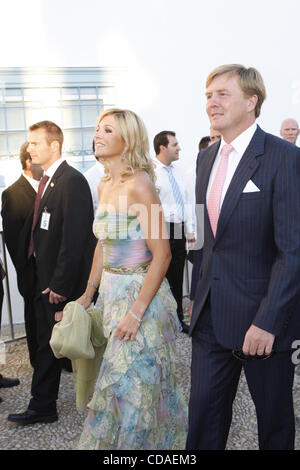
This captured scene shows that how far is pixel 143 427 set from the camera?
263 cm

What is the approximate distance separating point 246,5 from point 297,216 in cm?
751

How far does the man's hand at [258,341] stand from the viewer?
6.89 feet

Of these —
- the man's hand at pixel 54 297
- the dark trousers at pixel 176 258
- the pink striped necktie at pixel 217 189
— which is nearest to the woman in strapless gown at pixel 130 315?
the pink striped necktie at pixel 217 189

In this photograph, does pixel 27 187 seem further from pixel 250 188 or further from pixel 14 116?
pixel 14 116

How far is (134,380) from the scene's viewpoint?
8.68 ft

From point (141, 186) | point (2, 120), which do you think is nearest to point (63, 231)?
point (141, 186)

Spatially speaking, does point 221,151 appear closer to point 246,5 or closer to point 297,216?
point 297,216

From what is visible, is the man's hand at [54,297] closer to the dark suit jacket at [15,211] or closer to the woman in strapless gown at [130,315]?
the woman in strapless gown at [130,315]

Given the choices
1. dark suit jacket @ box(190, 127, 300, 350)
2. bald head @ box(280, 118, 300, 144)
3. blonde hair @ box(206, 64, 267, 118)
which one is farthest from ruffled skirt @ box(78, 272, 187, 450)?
bald head @ box(280, 118, 300, 144)

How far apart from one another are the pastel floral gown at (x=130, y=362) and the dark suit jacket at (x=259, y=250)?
1.60 ft

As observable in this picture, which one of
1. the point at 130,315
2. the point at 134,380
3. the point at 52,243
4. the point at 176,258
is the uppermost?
the point at 52,243

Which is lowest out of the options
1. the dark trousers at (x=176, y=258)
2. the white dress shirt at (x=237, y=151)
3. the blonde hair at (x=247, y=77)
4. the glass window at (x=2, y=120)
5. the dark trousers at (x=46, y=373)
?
the dark trousers at (x=46, y=373)

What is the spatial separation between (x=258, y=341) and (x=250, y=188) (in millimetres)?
598
